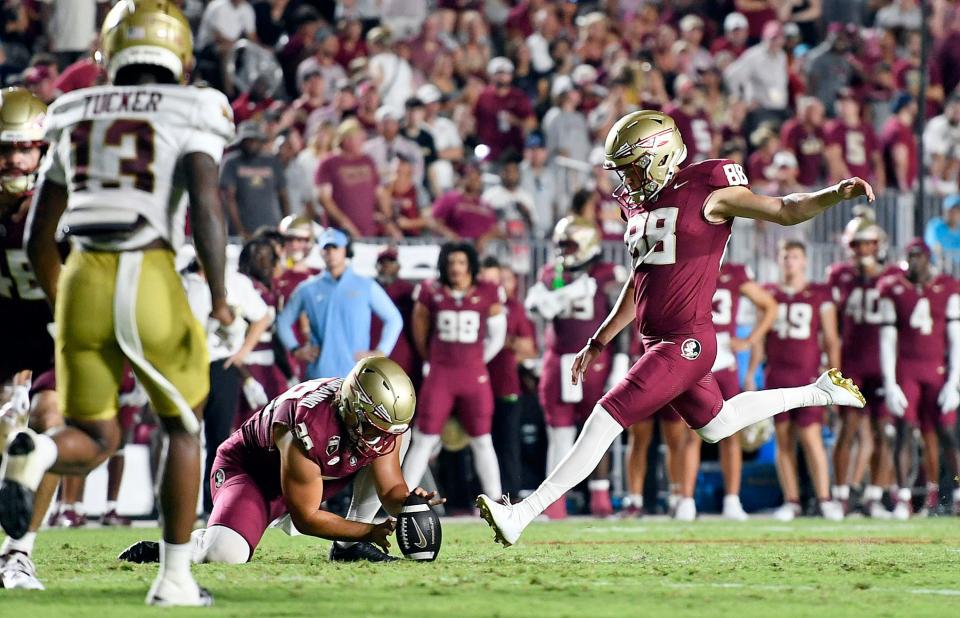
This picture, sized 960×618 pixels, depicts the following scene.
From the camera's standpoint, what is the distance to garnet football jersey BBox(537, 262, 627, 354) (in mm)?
12094

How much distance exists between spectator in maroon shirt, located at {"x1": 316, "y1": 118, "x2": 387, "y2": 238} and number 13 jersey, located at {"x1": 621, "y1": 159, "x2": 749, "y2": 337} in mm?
6323

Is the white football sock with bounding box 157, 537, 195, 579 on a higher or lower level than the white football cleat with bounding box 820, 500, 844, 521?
lower

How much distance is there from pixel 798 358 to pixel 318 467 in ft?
21.2

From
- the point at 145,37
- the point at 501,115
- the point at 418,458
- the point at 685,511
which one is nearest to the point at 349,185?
the point at 501,115

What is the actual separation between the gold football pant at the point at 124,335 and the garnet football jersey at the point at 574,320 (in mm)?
6878

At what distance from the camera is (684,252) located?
24.0 feet

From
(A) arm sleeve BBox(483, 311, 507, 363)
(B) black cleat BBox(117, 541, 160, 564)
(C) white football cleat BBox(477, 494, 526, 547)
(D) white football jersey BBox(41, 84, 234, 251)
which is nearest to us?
(D) white football jersey BBox(41, 84, 234, 251)

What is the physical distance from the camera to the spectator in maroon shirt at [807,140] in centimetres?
1639

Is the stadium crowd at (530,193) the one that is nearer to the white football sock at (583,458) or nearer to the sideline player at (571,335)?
the sideline player at (571,335)

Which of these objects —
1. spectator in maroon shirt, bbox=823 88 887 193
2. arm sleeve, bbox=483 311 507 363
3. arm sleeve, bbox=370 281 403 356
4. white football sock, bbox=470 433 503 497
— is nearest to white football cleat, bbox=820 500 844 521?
white football sock, bbox=470 433 503 497

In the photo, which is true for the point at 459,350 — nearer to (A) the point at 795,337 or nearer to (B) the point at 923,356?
(A) the point at 795,337

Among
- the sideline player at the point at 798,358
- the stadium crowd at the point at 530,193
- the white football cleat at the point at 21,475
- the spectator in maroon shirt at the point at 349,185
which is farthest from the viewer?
the spectator in maroon shirt at the point at 349,185

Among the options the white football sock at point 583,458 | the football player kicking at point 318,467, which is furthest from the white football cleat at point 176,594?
the white football sock at point 583,458

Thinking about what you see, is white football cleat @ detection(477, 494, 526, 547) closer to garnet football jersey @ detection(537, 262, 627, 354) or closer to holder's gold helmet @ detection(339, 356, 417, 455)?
holder's gold helmet @ detection(339, 356, 417, 455)
